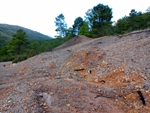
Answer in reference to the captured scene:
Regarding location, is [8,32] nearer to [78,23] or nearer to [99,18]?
[78,23]

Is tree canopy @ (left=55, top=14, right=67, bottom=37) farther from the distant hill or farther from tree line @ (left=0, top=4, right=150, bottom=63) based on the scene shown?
the distant hill

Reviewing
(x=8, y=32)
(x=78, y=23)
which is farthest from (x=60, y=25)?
(x=8, y=32)

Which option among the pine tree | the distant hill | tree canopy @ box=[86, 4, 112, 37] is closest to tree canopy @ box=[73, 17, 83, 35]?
tree canopy @ box=[86, 4, 112, 37]

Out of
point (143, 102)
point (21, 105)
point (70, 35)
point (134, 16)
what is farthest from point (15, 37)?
point (134, 16)

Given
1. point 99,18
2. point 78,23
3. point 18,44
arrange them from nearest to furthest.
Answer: point 99,18
point 78,23
point 18,44

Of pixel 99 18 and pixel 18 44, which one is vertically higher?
pixel 99 18

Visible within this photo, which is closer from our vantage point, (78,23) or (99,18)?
(99,18)

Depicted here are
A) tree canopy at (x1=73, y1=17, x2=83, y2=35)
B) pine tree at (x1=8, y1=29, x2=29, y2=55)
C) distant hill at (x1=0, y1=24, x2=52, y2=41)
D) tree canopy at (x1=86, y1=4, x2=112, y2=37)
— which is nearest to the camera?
tree canopy at (x1=86, y1=4, x2=112, y2=37)

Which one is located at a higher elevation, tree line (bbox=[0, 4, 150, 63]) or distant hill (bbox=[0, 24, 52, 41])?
distant hill (bbox=[0, 24, 52, 41])

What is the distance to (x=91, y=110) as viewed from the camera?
2.08 m

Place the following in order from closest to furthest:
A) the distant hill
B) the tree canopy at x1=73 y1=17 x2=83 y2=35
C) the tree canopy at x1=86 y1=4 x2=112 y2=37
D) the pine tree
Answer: the tree canopy at x1=86 y1=4 x2=112 y2=37 → the tree canopy at x1=73 y1=17 x2=83 y2=35 → the pine tree → the distant hill

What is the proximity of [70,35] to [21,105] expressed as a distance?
22.8 meters

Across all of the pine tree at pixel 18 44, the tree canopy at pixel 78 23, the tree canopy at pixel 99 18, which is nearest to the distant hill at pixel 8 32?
the pine tree at pixel 18 44

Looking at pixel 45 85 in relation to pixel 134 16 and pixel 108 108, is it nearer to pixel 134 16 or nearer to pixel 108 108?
pixel 108 108
